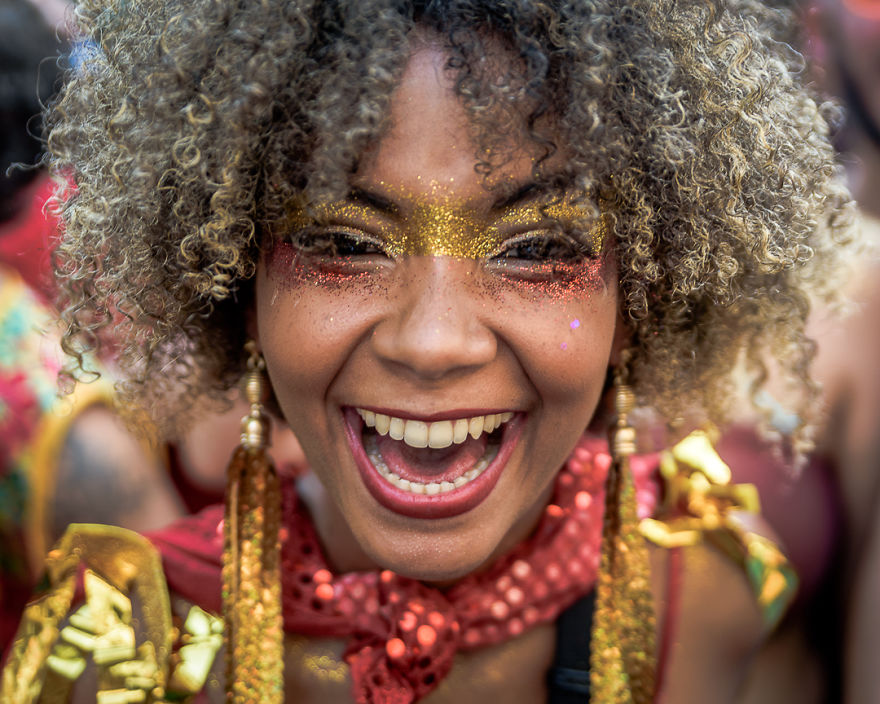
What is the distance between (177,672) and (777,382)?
1.60m

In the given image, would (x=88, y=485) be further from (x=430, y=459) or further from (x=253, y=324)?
(x=430, y=459)

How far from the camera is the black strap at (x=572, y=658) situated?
59.4 inches

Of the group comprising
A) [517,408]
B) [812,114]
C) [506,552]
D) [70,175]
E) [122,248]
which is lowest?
[506,552]

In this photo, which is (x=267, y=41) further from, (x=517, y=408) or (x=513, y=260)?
(x=517, y=408)

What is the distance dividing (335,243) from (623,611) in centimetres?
83

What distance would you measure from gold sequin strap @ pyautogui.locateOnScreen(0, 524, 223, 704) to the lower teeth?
0.49 m

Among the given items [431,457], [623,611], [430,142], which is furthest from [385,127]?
[623,611]

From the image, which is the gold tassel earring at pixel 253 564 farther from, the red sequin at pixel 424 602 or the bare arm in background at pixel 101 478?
the bare arm in background at pixel 101 478

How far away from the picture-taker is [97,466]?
2223 millimetres

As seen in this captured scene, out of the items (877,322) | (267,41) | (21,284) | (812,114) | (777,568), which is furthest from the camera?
(21,284)

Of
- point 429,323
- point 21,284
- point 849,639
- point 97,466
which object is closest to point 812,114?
point 429,323

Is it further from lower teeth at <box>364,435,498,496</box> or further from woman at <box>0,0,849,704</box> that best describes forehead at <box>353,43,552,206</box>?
lower teeth at <box>364,435,498,496</box>

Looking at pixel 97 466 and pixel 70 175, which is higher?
pixel 70 175

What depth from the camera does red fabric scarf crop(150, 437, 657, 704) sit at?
1.41m
